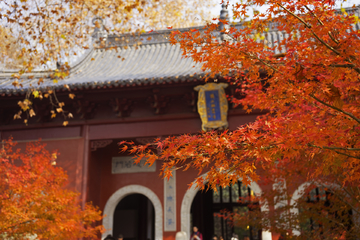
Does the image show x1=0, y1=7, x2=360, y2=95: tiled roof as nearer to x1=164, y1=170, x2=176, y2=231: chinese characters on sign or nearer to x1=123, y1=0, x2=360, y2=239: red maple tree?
x1=164, y1=170, x2=176, y2=231: chinese characters on sign

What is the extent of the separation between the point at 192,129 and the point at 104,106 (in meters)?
2.16

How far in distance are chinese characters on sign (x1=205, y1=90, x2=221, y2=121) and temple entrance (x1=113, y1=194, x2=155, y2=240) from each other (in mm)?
4050

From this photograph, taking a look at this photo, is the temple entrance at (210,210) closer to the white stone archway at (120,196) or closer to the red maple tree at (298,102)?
the white stone archway at (120,196)

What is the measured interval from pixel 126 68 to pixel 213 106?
2.89m

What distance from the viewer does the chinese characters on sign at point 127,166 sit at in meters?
8.27

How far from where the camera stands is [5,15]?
5004 mm

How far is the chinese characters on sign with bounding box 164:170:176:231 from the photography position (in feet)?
24.8

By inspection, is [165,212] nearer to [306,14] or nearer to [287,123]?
[287,123]

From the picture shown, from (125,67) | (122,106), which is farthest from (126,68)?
(122,106)

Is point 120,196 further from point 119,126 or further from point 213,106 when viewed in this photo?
point 213,106

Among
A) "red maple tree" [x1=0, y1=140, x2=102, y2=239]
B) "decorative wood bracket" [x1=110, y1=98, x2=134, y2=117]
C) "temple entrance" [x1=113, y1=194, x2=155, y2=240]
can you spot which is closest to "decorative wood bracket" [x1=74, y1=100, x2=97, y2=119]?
"decorative wood bracket" [x1=110, y1=98, x2=134, y2=117]

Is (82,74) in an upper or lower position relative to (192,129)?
upper

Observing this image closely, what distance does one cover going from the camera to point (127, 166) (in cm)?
837

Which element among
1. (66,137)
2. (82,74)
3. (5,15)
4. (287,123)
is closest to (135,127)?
(66,137)
